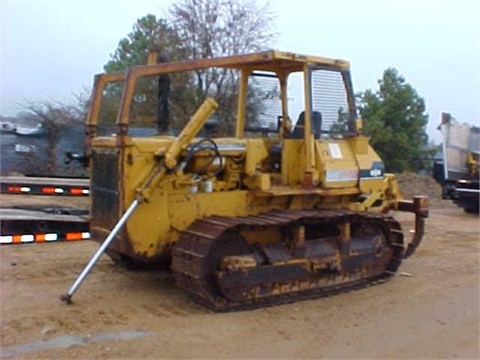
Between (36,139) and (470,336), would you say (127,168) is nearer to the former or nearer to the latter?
(470,336)

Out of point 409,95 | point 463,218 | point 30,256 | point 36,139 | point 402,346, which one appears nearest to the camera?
point 402,346

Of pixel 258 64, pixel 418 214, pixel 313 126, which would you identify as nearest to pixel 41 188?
pixel 258 64

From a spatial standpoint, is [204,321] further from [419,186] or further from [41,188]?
[419,186]

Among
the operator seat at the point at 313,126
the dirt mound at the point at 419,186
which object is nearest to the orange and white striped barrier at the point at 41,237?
the operator seat at the point at 313,126

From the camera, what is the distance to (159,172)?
21.2 ft

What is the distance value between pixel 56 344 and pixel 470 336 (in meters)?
3.57

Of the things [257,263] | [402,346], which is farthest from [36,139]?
[402,346]

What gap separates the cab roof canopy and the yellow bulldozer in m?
0.01

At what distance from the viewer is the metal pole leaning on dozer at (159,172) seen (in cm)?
630

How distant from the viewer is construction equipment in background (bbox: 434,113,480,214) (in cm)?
1603

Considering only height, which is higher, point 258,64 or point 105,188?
point 258,64

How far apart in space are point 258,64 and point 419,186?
13246mm

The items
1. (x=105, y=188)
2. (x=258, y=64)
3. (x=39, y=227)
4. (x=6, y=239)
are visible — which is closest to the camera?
(x=105, y=188)

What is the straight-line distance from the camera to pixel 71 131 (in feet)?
61.8
